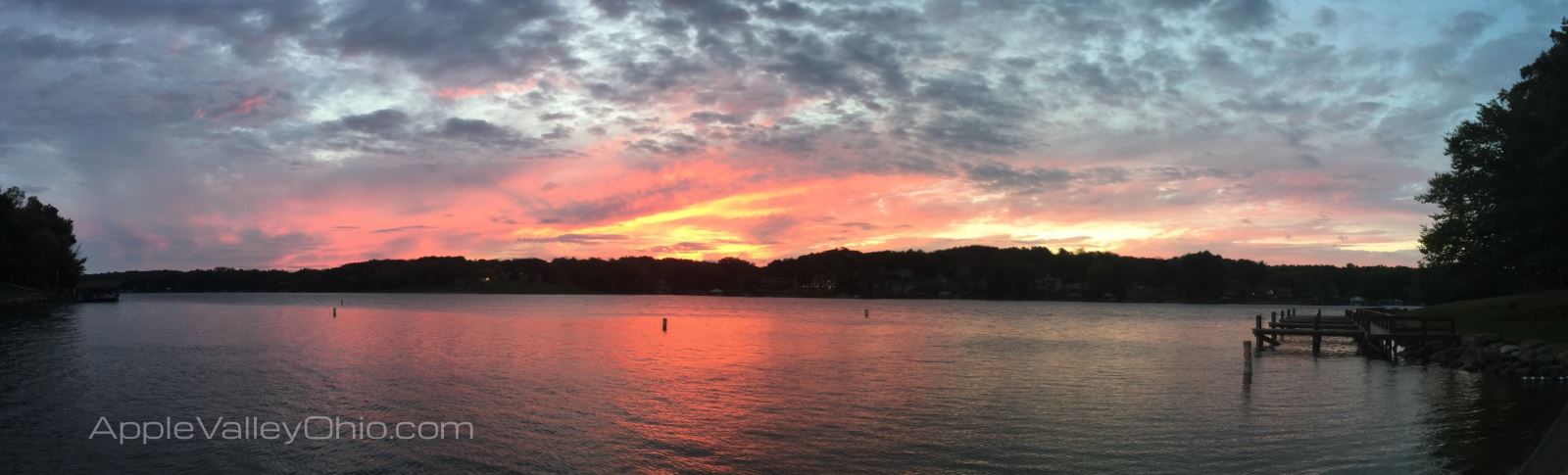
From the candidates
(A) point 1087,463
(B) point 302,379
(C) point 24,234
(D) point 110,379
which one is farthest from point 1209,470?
(C) point 24,234

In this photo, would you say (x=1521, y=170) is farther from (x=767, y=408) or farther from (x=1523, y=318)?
(x=767, y=408)

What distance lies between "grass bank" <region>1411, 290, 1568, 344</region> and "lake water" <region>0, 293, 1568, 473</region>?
610 centimetres

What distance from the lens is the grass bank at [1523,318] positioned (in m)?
37.8

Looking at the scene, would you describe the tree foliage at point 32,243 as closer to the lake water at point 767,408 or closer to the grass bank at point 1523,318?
the lake water at point 767,408

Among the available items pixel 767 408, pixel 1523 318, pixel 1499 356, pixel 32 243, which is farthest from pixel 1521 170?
pixel 32 243

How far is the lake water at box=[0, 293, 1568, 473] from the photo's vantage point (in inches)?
715

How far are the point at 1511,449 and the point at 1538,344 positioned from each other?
20710mm

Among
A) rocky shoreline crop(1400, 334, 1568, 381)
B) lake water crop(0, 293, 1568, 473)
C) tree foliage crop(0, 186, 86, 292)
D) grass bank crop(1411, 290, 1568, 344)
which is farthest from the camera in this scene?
tree foliage crop(0, 186, 86, 292)

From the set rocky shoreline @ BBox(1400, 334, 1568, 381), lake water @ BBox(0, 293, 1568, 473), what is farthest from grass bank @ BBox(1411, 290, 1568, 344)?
lake water @ BBox(0, 293, 1568, 473)

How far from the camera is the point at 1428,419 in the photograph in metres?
23.2

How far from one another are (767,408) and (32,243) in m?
116

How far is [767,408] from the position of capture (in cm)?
2556

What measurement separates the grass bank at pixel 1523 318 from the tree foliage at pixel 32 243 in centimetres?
13414

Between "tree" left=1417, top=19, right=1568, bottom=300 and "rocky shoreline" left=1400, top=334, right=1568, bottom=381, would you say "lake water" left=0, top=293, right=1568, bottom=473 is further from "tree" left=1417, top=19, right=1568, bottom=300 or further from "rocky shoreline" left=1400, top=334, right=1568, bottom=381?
"tree" left=1417, top=19, right=1568, bottom=300
